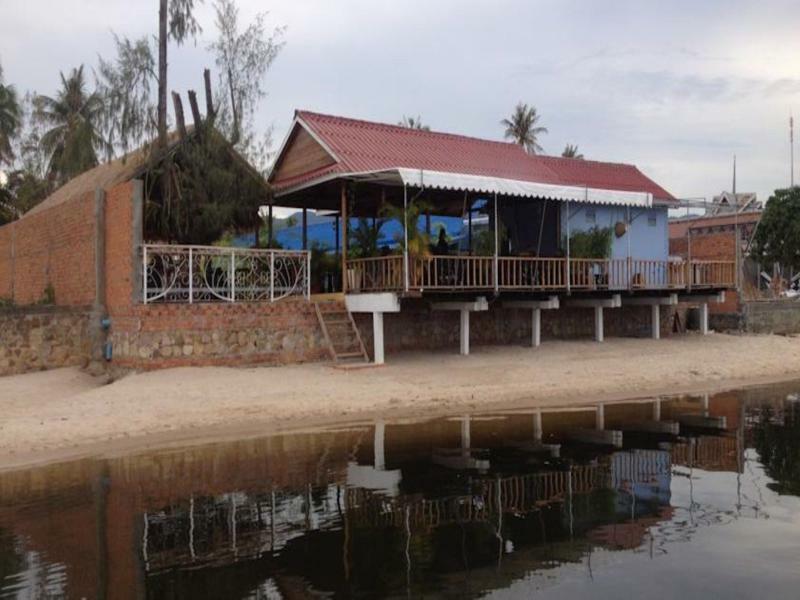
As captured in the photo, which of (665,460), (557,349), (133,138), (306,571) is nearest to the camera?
(306,571)

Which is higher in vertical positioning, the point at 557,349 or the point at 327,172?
the point at 327,172

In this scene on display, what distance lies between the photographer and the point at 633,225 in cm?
2297

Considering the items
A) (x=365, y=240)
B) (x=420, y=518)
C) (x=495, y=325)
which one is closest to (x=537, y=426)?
(x=420, y=518)

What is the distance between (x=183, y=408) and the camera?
477 inches

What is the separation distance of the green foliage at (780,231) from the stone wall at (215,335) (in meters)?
31.8

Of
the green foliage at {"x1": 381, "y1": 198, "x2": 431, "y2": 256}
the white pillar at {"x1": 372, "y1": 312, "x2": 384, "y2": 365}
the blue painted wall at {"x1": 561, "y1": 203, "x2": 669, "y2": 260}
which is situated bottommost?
the white pillar at {"x1": 372, "y1": 312, "x2": 384, "y2": 365}

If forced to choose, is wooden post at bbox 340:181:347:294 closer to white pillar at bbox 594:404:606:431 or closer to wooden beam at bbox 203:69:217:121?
wooden beam at bbox 203:69:217:121

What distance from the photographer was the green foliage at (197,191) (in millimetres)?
17016

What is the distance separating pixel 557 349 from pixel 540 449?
979 centimetres

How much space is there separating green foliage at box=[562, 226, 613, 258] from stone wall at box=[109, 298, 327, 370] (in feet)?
25.7

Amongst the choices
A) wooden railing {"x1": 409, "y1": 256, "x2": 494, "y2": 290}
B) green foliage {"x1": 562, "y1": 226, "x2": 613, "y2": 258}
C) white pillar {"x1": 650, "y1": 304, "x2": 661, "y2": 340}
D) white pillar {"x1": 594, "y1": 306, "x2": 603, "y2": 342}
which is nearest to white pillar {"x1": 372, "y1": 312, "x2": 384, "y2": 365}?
wooden railing {"x1": 409, "y1": 256, "x2": 494, "y2": 290}

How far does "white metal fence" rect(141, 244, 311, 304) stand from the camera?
15320mm

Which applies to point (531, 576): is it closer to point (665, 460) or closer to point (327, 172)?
point (665, 460)

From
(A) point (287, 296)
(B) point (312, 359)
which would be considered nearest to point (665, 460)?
(B) point (312, 359)
